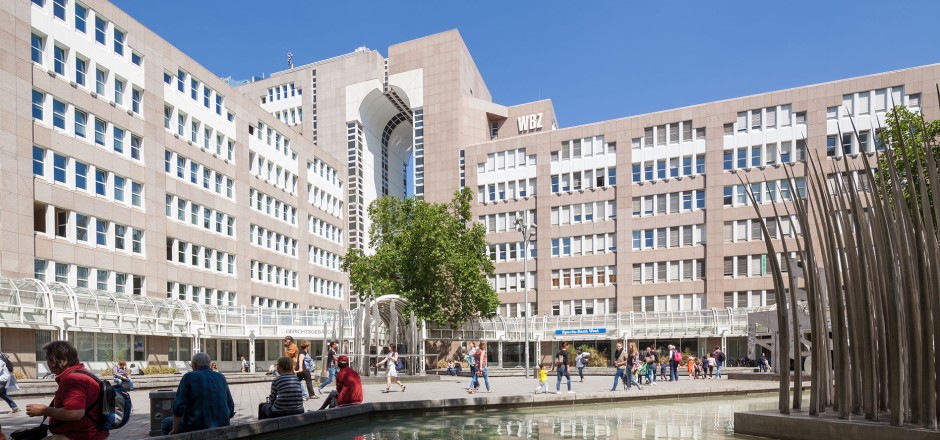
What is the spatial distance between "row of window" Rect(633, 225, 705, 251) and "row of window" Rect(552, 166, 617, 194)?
5804 millimetres

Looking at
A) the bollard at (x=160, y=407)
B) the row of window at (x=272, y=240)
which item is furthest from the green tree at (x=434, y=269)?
the bollard at (x=160, y=407)

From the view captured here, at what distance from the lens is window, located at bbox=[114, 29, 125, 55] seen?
157 feet

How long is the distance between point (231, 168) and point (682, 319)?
1474 inches

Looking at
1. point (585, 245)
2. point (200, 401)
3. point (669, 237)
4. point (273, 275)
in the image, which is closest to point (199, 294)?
point (273, 275)

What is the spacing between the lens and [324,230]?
78125 millimetres

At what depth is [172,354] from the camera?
49.1 meters

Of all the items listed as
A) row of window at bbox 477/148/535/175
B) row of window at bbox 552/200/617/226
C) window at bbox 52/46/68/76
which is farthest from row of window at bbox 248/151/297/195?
row of window at bbox 552/200/617/226

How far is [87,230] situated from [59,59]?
9.08 meters

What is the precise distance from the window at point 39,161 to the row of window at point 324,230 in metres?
33.7

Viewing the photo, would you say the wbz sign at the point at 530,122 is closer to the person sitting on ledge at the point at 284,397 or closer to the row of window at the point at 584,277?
the row of window at the point at 584,277

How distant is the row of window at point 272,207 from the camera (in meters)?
64.4

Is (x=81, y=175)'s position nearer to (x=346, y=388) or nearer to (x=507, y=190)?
(x=346, y=388)

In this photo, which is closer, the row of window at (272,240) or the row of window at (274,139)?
the row of window at (272,240)

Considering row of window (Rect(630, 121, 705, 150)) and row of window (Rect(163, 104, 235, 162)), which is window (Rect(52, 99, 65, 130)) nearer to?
row of window (Rect(163, 104, 235, 162))
